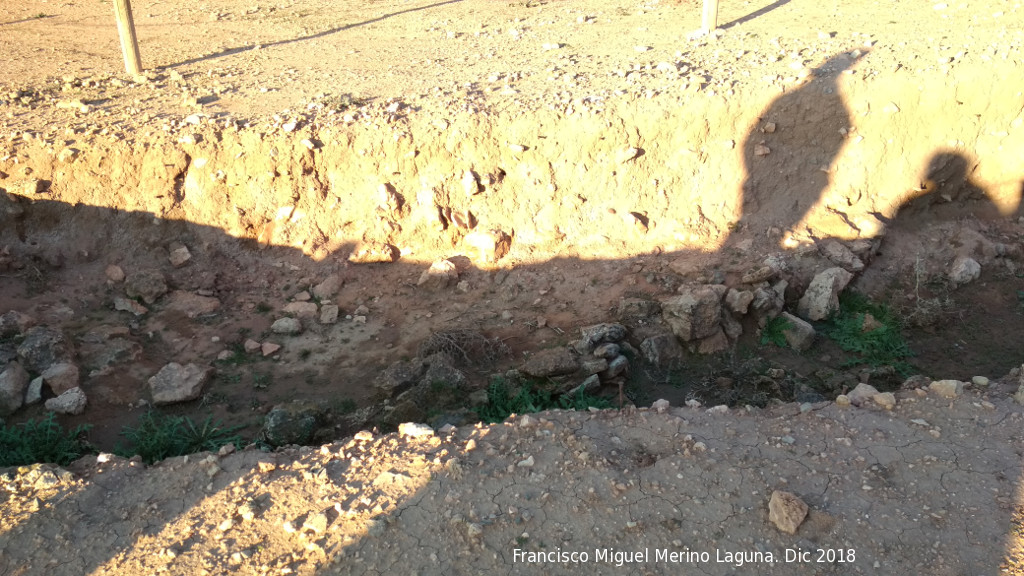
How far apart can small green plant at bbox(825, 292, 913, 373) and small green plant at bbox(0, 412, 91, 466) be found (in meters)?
5.56

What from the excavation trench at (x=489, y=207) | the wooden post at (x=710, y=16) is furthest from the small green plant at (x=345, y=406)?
the wooden post at (x=710, y=16)

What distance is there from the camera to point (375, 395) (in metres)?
5.10

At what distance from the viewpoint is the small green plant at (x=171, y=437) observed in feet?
14.4

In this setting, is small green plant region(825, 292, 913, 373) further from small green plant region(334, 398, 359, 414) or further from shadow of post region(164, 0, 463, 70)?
shadow of post region(164, 0, 463, 70)

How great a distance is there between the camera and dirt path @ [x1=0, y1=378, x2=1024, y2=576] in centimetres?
310

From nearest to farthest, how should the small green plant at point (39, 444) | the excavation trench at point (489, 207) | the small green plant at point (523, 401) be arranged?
the small green plant at point (39, 444), the small green plant at point (523, 401), the excavation trench at point (489, 207)

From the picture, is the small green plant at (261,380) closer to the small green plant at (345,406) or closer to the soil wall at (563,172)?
the small green plant at (345,406)

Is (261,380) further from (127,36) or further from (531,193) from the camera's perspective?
(127,36)

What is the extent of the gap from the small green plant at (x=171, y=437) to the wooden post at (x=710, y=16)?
6375mm

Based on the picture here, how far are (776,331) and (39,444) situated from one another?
5309mm

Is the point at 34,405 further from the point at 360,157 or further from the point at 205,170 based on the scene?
the point at 360,157

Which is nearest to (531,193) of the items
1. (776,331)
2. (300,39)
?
(776,331)

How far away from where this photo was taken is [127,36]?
726 centimetres

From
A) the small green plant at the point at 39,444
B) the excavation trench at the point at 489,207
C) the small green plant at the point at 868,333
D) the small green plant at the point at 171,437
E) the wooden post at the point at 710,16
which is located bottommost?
the small green plant at the point at 868,333
